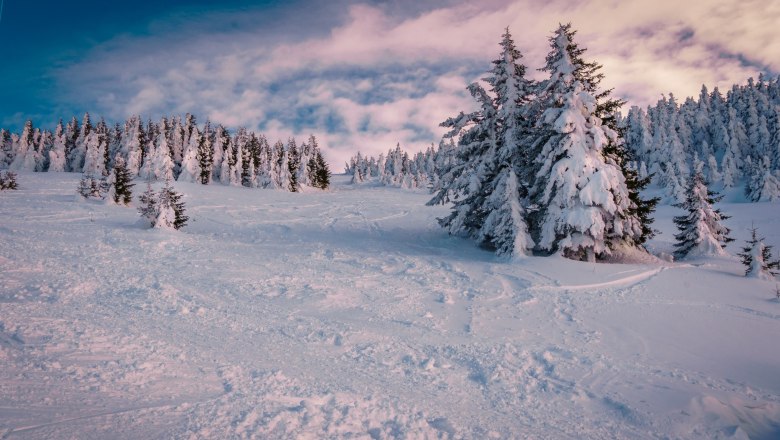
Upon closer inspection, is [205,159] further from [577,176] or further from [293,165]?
[577,176]

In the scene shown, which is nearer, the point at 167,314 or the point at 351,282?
the point at 167,314

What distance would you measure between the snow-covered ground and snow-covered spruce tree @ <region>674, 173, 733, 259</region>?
445cm

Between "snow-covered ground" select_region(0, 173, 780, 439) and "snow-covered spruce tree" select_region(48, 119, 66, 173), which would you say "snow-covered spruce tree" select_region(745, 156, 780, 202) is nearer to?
"snow-covered ground" select_region(0, 173, 780, 439)

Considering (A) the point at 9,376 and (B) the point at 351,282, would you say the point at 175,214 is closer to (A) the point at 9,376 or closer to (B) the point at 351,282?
(B) the point at 351,282

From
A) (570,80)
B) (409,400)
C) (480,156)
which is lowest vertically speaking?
(409,400)

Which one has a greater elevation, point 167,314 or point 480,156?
point 480,156

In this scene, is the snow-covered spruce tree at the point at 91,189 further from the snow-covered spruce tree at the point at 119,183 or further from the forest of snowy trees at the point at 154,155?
the forest of snowy trees at the point at 154,155

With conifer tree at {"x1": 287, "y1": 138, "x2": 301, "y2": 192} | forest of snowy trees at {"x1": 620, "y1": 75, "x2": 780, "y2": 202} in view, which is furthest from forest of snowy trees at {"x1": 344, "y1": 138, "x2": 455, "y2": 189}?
forest of snowy trees at {"x1": 620, "y1": 75, "x2": 780, "y2": 202}

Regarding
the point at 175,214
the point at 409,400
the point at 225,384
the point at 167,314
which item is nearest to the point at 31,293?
the point at 167,314

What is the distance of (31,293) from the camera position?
9016 mm

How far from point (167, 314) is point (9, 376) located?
3294 millimetres

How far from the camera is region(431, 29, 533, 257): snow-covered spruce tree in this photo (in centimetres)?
1669

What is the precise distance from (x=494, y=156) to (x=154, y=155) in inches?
2243

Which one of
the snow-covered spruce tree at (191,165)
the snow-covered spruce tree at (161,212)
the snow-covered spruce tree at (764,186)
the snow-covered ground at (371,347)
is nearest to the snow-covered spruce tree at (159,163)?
the snow-covered spruce tree at (191,165)
